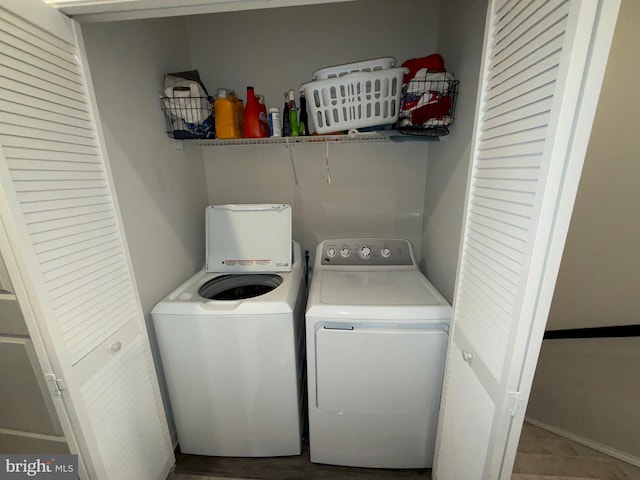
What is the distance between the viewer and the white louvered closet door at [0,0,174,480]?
2.73ft

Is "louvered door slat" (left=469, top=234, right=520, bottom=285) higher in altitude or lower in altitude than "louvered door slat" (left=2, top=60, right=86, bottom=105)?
lower

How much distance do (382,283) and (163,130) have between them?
170 centimetres

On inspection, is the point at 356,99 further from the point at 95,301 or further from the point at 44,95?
the point at 95,301

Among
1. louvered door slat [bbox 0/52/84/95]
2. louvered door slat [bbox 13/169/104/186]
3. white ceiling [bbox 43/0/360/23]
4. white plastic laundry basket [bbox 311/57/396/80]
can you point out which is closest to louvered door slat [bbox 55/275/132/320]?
louvered door slat [bbox 13/169/104/186]

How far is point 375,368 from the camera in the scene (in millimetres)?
1432

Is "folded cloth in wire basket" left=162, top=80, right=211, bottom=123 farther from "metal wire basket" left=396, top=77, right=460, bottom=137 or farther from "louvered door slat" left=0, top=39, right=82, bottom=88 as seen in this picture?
"metal wire basket" left=396, top=77, right=460, bottom=137

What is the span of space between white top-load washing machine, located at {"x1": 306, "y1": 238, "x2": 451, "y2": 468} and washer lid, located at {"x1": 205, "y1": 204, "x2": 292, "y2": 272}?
44 cm

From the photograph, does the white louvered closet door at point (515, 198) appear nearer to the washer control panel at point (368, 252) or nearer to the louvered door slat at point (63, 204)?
the washer control panel at point (368, 252)

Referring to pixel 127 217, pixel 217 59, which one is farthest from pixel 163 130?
pixel 217 59

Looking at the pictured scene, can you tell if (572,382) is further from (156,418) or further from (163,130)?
(163,130)

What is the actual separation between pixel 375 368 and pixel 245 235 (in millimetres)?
1244

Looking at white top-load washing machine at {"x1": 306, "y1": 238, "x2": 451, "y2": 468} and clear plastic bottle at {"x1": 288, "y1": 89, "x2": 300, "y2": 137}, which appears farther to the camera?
clear plastic bottle at {"x1": 288, "y1": 89, "x2": 300, "y2": 137}

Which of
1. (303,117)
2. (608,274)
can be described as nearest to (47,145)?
(303,117)

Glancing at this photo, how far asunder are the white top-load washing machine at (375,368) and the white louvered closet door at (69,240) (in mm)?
910
